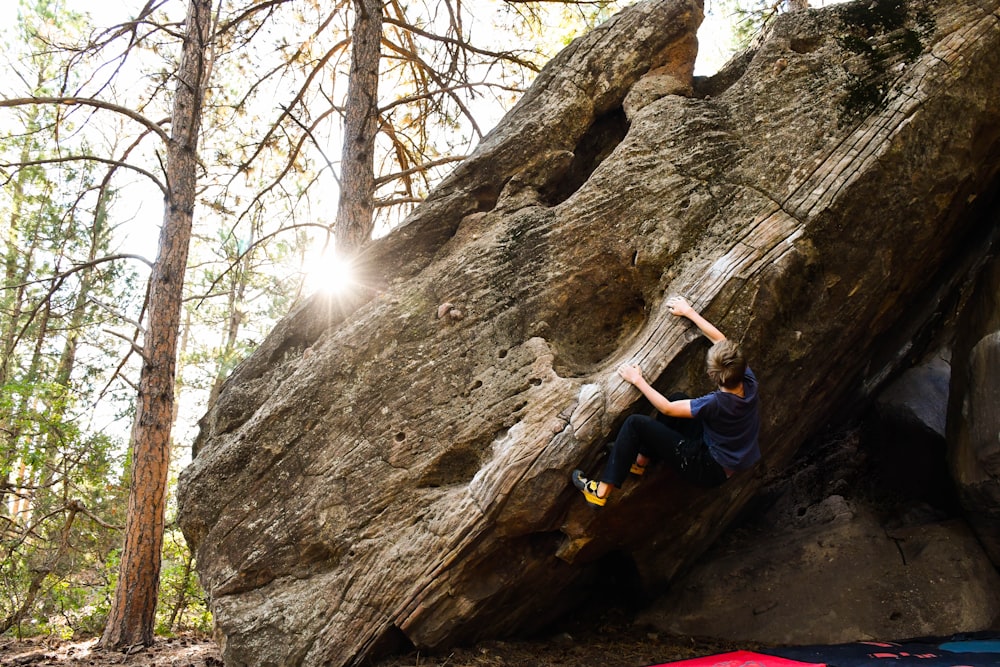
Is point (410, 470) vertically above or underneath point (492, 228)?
underneath

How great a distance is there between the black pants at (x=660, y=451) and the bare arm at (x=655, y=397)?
0.13m

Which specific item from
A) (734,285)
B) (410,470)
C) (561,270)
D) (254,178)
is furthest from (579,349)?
(254,178)

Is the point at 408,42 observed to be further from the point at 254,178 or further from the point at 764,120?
the point at 764,120

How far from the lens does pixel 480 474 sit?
15.6ft

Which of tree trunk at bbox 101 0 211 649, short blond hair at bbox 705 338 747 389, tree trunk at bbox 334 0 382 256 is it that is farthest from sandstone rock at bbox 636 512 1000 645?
tree trunk at bbox 334 0 382 256

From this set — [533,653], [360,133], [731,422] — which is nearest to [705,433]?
[731,422]

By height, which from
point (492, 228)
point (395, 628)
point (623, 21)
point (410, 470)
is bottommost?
point (395, 628)

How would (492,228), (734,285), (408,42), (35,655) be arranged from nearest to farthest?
1. (734,285)
2. (492,228)
3. (35,655)
4. (408,42)

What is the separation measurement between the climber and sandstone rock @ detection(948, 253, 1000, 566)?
7.42 feet

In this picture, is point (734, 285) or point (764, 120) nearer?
point (734, 285)

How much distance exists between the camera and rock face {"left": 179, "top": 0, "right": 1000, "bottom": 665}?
4.67 m

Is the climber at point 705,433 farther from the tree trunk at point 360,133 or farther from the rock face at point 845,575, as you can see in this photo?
the tree trunk at point 360,133

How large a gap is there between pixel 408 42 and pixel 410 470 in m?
7.89

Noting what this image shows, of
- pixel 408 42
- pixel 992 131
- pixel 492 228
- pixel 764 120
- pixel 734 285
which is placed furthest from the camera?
pixel 408 42
